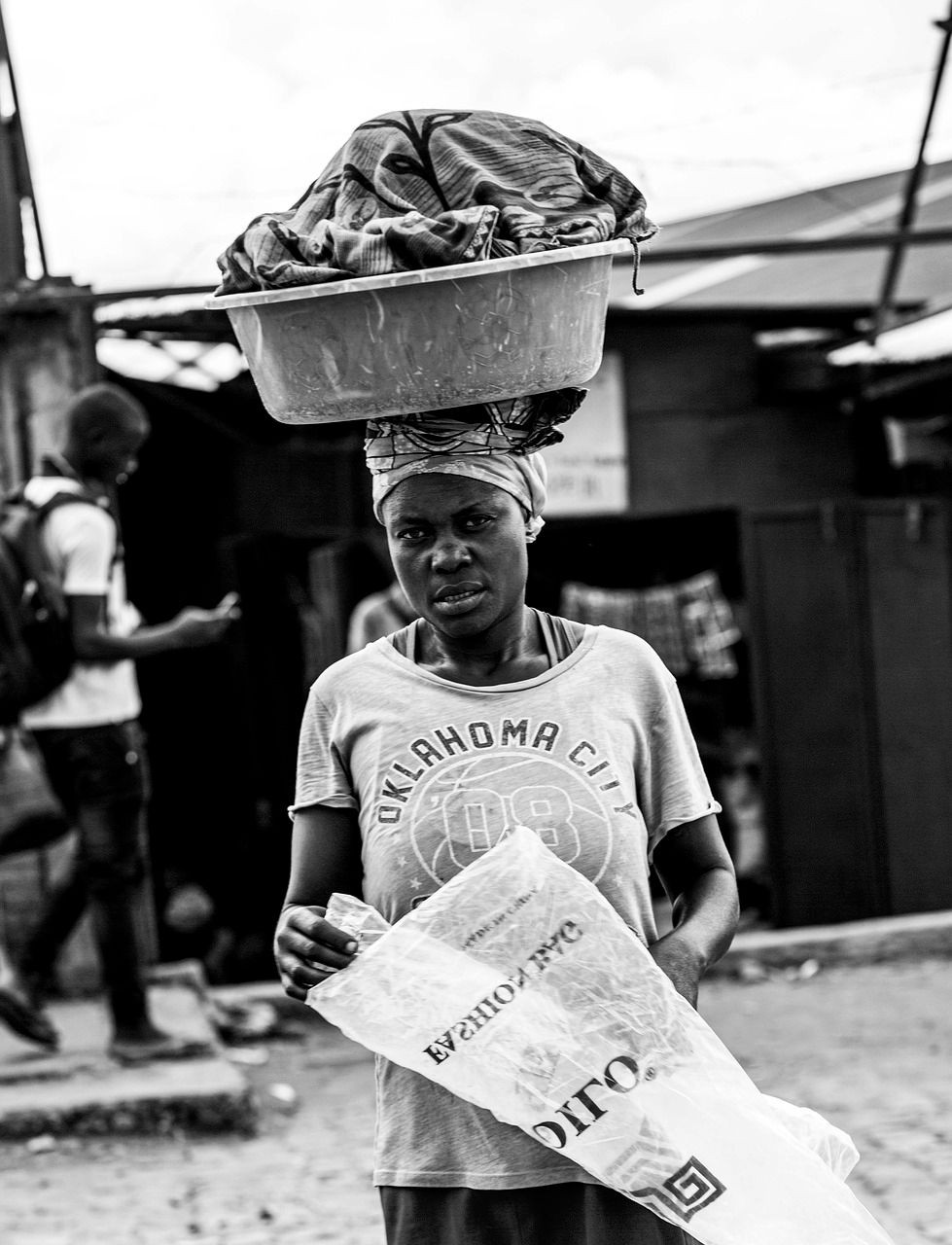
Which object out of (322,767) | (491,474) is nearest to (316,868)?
(322,767)

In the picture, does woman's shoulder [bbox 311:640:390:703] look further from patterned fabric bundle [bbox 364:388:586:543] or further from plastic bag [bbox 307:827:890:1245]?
plastic bag [bbox 307:827:890:1245]

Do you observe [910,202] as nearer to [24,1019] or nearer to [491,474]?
[24,1019]

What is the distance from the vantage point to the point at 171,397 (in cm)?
794

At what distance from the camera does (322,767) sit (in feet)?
7.10

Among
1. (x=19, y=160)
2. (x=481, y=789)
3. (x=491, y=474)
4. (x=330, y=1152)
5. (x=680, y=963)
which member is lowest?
(x=330, y=1152)

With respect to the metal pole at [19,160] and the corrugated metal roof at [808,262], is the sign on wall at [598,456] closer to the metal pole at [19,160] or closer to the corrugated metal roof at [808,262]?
the corrugated metal roof at [808,262]

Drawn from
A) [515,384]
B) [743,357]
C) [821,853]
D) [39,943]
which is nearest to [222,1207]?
[39,943]

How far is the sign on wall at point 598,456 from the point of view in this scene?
8320 mm

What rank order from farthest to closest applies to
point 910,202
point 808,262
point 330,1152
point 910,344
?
point 808,262 < point 910,344 < point 910,202 < point 330,1152

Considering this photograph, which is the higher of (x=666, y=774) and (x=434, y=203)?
(x=434, y=203)

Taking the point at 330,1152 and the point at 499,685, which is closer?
the point at 499,685

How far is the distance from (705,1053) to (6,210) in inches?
200

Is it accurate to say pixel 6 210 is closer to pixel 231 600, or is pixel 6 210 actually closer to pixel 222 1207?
pixel 231 600

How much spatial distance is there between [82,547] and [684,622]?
429 cm
